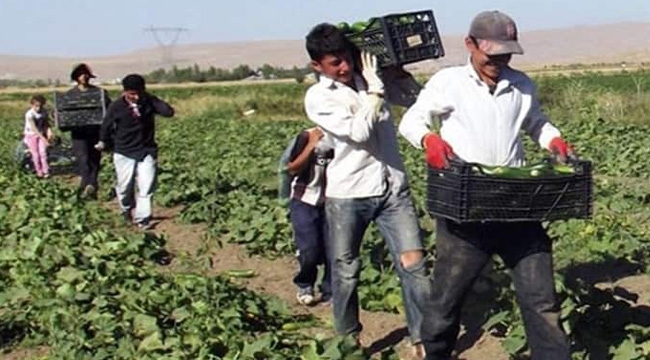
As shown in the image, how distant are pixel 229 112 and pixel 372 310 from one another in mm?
31290

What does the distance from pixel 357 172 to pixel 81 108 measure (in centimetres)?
821

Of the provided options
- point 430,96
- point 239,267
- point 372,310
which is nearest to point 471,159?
point 430,96

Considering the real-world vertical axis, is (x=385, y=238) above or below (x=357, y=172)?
below

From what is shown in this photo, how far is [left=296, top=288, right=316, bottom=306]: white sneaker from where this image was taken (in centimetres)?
823

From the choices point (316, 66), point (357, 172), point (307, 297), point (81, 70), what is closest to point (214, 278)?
point (307, 297)

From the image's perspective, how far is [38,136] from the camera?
17031 mm

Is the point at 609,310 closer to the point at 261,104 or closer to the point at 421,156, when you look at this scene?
the point at 421,156

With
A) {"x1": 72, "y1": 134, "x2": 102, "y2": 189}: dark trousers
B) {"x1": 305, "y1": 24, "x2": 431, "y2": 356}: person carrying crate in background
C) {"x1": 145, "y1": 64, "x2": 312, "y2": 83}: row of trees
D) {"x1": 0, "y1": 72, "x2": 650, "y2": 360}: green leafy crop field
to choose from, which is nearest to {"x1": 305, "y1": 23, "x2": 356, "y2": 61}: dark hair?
{"x1": 305, "y1": 24, "x2": 431, "y2": 356}: person carrying crate in background

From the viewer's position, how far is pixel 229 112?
127 feet

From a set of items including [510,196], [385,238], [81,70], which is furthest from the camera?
[81,70]

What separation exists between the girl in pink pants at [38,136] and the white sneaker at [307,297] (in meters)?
9.41

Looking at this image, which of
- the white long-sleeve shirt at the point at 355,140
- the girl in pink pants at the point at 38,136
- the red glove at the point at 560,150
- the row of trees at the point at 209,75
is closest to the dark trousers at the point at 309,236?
the white long-sleeve shirt at the point at 355,140

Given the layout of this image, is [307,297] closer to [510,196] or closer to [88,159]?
[510,196]

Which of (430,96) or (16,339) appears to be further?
(16,339)
